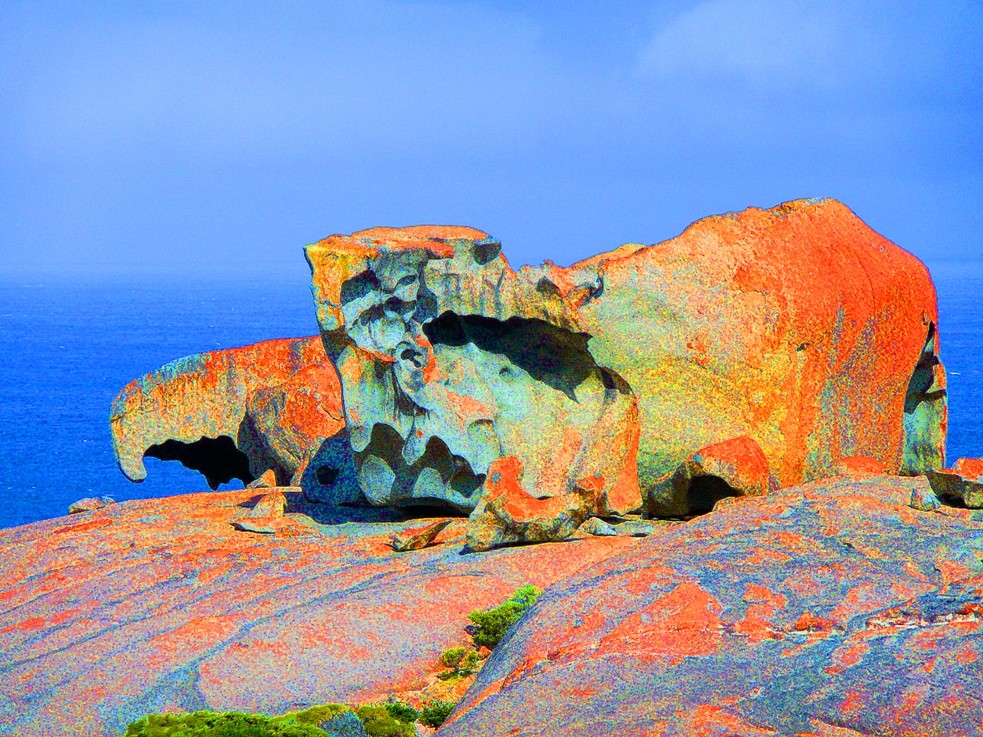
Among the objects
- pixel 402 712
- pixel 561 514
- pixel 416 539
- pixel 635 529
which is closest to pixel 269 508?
pixel 416 539

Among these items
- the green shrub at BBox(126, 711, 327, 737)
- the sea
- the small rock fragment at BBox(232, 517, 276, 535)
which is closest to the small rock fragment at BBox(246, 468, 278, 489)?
the small rock fragment at BBox(232, 517, 276, 535)

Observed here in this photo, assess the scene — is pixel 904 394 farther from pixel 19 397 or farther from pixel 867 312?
pixel 19 397

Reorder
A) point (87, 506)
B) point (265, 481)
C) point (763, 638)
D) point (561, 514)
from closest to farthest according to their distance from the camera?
point (763, 638)
point (561, 514)
point (87, 506)
point (265, 481)

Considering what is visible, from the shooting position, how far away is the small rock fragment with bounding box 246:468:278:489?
1489 cm

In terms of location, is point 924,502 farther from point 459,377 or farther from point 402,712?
point 459,377

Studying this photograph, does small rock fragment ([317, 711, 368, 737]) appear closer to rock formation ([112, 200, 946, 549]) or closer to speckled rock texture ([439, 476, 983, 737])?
speckled rock texture ([439, 476, 983, 737])

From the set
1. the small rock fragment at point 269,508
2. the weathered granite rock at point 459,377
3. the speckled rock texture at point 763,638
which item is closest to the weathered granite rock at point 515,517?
the weathered granite rock at point 459,377

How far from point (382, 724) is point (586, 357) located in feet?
17.8

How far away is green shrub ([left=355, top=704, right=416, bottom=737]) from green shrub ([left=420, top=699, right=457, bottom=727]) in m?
0.10

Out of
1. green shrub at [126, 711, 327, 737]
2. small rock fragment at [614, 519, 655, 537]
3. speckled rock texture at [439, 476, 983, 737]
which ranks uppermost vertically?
A: speckled rock texture at [439, 476, 983, 737]

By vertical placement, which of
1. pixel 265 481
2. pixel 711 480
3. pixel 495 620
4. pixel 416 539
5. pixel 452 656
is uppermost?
pixel 265 481

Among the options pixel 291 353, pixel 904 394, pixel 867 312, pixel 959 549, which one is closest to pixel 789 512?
pixel 959 549

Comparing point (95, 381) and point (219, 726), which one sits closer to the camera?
point (219, 726)

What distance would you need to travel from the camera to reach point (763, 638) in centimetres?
537
